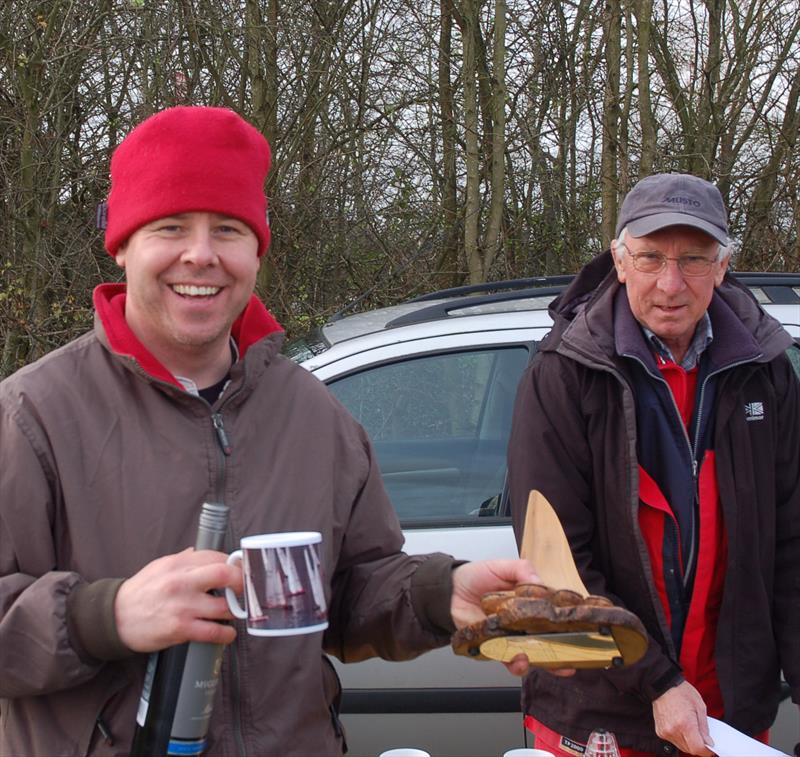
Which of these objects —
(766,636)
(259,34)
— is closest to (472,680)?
(766,636)

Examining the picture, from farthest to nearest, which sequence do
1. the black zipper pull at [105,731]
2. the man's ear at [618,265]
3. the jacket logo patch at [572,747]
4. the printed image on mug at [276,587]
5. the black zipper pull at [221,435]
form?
the man's ear at [618,265] < the jacket logo patch at [572,747] < the black zipper pull at [221,435] < the black zipper pull at [105,731] < the printed image on mug at [276,587]

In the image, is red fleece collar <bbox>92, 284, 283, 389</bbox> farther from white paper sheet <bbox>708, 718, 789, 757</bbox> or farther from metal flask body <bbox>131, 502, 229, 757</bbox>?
white paper sheet <bbox>708, 718, 789, 757</bbox>

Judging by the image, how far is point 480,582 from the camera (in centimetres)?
182

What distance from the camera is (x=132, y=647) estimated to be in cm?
151

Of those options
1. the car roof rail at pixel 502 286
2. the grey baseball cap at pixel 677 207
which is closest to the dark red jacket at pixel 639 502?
the grey baseball cap at pixel 677 207

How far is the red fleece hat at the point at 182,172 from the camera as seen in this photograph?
5.71 ft

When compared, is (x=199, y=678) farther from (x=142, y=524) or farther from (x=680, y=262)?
(x=680, y=262)

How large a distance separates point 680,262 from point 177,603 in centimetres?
161

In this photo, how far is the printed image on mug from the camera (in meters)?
1.48

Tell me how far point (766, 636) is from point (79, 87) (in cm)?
756

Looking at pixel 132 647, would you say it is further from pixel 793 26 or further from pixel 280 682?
pixel 793 26

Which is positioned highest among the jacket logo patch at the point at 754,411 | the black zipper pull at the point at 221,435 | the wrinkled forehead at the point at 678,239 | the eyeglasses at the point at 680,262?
the wrinkled forehead at the point at 678,239

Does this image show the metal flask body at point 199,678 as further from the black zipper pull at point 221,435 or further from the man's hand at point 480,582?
the man's hand at point 480,582

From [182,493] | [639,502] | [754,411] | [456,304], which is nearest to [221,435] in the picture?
[182,493]
